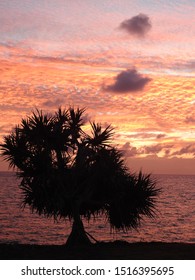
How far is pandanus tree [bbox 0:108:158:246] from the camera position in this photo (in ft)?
74.3

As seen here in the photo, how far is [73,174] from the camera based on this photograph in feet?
75.5

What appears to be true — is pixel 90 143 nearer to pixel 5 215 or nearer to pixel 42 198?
pixel 42 198

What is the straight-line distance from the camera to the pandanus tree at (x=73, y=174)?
74.3 ft

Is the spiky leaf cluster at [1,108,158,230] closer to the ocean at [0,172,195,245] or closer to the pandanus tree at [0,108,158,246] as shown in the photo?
the pandanus tree at [0,108,158,246]

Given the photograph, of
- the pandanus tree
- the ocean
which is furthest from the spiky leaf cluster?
the ocean

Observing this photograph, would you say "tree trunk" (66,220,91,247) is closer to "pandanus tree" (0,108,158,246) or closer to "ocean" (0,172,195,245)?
"pandanus tree" (0,108,158,246)

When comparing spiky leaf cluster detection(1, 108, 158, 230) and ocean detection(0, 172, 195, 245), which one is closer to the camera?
spiky leaf cluster detection(1, 108, 158, 230)

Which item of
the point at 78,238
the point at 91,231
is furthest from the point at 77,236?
the point at 91,231

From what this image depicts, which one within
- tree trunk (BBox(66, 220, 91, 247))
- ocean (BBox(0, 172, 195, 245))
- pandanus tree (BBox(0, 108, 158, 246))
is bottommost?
ocean (BBox(0, 172, 195, 245))

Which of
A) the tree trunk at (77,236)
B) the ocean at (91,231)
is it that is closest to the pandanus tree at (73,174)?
the tree trunk at (77,236)

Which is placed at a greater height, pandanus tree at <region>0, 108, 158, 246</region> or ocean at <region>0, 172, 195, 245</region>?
pandanus tree at <region>0, 108, 158, 246</region>

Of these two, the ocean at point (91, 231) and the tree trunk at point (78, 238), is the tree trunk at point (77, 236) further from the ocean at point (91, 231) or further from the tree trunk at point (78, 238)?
the ocean at point (91, 231)

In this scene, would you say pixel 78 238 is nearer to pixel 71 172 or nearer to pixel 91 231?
pixel 71 172
